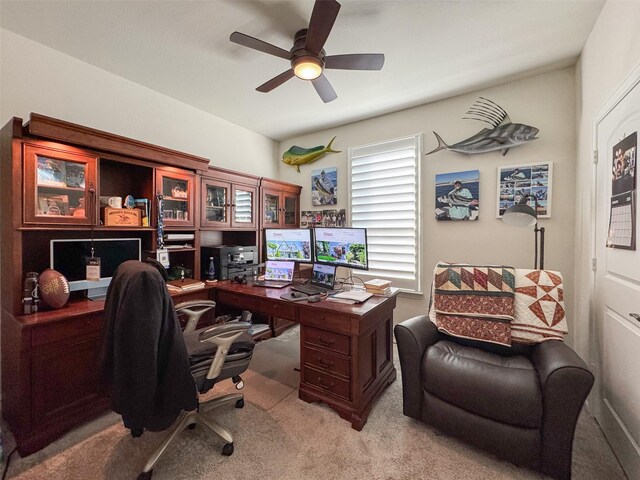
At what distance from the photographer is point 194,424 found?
176 cm

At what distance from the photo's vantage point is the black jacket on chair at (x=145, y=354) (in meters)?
1.21

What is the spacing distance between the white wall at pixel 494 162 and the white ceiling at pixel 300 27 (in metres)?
0.19

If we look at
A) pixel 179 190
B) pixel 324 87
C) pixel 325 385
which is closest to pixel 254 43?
pixel 324 87

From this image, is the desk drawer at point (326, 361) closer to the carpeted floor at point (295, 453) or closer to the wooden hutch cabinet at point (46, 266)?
the carpeted floor at point (295, 453)

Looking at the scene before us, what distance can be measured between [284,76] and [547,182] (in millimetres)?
2449

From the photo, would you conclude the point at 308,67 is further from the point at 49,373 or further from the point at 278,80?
the point at 49,373

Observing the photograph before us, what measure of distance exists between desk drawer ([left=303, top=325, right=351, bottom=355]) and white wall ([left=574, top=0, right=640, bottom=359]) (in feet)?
5.78

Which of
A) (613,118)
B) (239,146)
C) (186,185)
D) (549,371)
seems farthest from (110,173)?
(613,118)

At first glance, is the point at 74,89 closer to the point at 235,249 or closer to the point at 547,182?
the point at 235,249

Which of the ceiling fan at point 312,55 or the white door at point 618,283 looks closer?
the white door at point 618,283

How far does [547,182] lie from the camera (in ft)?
7.97

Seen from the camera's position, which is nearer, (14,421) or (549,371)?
(549,371)

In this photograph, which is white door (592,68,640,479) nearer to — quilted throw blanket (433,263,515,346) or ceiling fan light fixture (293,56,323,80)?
quilted throw blanket (433,263,515,346)

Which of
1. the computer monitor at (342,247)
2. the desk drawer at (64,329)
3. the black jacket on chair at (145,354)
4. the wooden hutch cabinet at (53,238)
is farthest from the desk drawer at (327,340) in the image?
the desk drawer at (64,329)
